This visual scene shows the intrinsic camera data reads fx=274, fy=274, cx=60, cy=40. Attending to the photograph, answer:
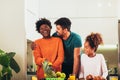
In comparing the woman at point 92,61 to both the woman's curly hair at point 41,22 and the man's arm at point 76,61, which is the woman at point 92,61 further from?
the woman's curly hair at point 41,22

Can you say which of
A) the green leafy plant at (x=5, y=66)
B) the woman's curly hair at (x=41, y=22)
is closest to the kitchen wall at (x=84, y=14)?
the woman's curly hair at (x=41, y=22)

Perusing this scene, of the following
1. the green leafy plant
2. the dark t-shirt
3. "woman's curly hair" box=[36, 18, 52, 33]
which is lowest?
the green leafy plant

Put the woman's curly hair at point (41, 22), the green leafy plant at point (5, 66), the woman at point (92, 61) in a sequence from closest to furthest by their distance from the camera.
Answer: the green leafy plant at point (5, 66)
the woman at point (92, 61)
the woman's curly hair at point (41, 22)

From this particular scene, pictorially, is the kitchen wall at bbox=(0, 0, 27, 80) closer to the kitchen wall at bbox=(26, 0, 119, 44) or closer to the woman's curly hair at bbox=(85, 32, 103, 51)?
the kitchen wall at bbox=(26, 0, 119, 44)

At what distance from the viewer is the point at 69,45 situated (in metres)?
2.48

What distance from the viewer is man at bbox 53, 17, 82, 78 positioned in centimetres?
246

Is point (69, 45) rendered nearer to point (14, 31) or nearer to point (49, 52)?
point (49, 52)

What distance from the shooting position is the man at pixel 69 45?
246 centimetres

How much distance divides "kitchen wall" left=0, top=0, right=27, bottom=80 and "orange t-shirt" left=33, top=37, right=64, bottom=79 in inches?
5.3

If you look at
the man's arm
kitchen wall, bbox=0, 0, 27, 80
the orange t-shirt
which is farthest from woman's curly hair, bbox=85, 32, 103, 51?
kitchen wall, bbox=0, 0, 27, 80

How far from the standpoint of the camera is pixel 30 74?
8.37 ft

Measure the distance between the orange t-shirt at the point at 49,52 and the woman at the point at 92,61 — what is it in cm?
21

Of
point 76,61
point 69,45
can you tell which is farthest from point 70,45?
point 76,61

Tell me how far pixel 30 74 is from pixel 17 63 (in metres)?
0.16
